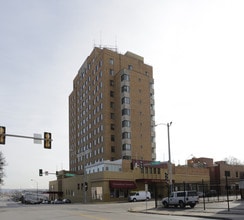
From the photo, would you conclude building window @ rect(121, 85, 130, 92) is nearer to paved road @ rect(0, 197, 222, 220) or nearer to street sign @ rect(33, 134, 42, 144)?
paved road @ rect(0, 197, 222, 220)

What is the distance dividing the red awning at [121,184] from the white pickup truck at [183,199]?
3001cm

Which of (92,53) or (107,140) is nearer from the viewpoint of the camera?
(107,140)

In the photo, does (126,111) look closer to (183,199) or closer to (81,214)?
(183,199)

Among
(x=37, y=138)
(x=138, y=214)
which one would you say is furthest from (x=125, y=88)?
(x=37, y=138)

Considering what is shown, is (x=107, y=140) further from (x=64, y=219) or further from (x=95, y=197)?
(x=64, y=219)

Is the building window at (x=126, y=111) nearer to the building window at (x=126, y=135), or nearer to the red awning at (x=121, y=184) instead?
the building window at (x=126, y=135)

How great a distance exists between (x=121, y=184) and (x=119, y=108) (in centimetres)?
2905

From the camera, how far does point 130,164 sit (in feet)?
263

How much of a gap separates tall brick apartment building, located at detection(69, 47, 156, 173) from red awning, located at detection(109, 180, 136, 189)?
16.7 m

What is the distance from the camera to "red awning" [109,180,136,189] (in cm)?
7081

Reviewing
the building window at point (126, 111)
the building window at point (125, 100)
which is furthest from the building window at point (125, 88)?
the building window at point (126, 111)

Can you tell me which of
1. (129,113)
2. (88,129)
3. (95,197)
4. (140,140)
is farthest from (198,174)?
(88,129)

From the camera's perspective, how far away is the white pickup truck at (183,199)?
38438mm

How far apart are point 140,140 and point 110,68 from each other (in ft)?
72.1
